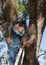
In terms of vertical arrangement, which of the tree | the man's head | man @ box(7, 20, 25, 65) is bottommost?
man @ box(7, 20, 25, 65)

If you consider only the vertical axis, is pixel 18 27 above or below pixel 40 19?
below

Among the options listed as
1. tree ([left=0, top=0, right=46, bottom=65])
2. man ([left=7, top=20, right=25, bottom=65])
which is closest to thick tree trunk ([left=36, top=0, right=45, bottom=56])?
tree ([left=0, top=0, right=46, bottom=65])

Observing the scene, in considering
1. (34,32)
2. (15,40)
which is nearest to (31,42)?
(34,32)

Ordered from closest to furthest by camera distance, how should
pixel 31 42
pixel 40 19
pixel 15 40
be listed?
pixel 31 42, pixel 40 19, pixel 15 40

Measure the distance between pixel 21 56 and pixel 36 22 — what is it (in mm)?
472

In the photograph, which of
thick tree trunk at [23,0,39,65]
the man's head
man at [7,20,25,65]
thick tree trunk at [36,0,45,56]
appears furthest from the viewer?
the man's head

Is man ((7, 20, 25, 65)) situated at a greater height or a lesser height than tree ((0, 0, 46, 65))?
lesser

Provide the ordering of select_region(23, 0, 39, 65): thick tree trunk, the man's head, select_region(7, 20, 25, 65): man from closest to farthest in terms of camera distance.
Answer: select_region(23, 0, 39, 65): thick tree trunk < select_region(7, 20, 25, 65): man < the man's head

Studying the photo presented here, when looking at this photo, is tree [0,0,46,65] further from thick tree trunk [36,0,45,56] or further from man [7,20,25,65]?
man [7,20,25,65]

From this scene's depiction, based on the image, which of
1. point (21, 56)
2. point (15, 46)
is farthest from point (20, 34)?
point (21, 56)

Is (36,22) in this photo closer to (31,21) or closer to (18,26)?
(31,21)

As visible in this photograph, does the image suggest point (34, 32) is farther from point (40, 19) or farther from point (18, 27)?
point (18, 27)

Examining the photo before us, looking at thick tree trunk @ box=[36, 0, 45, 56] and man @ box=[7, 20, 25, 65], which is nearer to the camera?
thick tree trunk @ box=[36, 0, 45, 56]

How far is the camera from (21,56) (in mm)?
3295
